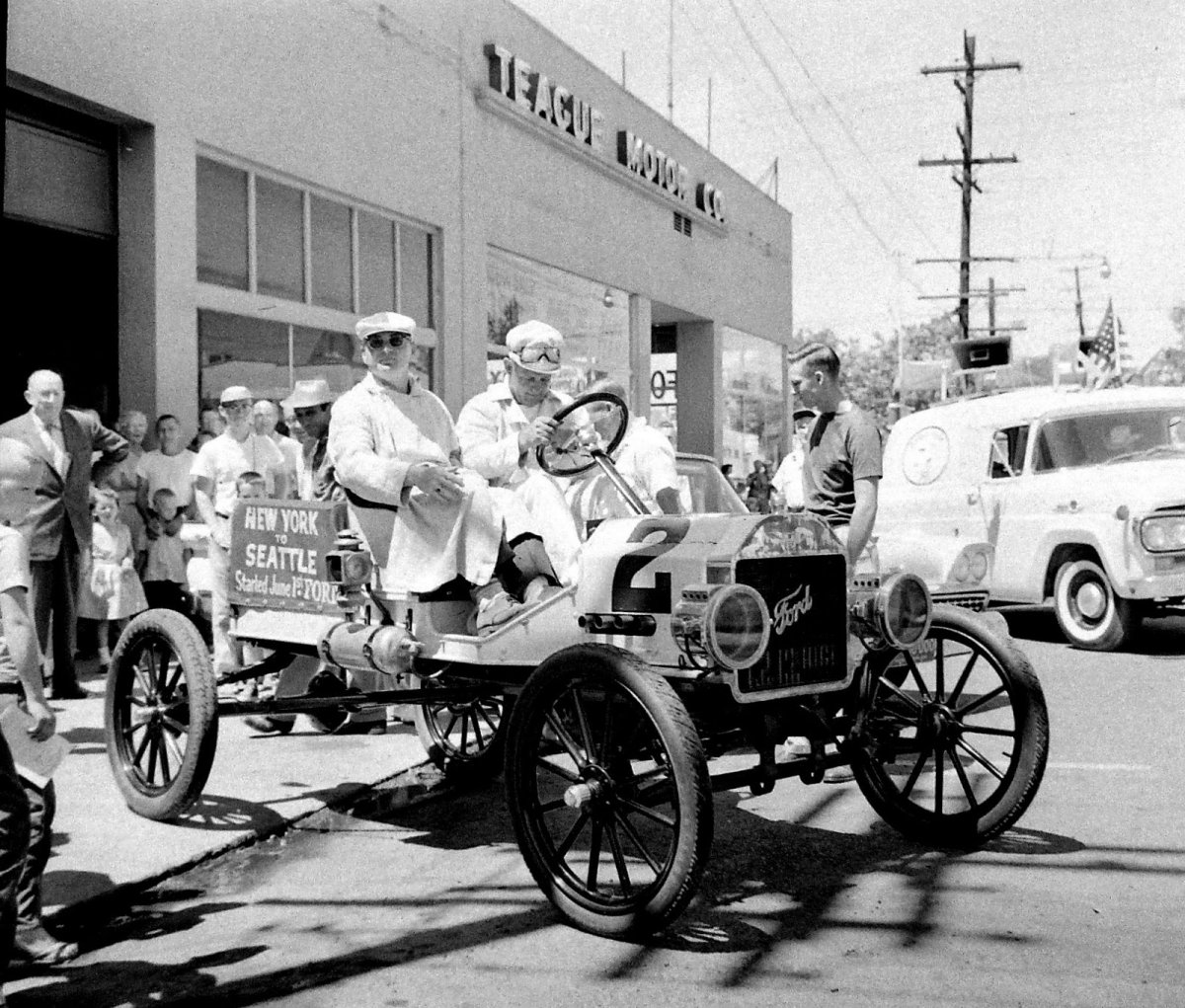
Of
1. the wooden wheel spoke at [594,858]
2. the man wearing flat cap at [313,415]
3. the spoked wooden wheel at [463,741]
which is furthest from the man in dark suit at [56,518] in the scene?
the wooden wheel spoke at [594,858]

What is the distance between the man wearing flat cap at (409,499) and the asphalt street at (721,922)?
1013 mm

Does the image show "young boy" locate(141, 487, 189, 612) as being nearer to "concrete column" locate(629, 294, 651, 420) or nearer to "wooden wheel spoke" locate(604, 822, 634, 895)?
"wooden wheel spoke" locate(604, 822, 634, 895)

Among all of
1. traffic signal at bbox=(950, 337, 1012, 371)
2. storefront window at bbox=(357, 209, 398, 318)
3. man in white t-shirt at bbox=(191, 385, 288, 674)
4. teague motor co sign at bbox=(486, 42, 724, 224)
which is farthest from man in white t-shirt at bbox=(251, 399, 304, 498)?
traffic signal at bbox=(950, 337, 1012, 371)

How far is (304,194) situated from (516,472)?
7886mm

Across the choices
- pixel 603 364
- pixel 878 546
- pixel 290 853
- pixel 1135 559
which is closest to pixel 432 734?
pixel 290 853

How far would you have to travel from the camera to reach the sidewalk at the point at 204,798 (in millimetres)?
4688

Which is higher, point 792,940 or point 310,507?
point 310,507

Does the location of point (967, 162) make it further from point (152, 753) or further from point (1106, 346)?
point (152, 753)

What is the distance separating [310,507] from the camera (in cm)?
544

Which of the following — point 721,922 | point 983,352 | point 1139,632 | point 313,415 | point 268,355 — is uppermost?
point 983,352

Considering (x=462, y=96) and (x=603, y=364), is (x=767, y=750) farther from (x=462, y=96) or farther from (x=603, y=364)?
(x=603, y=364)

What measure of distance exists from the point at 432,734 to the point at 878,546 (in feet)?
12.9

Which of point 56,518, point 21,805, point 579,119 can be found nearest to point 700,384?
point 579,119

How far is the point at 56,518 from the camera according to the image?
7.96m
